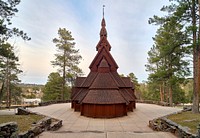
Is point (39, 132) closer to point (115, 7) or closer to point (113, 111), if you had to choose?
point (113, 111)

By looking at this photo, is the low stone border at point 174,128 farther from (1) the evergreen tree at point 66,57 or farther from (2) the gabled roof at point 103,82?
(1) the evergreen tree at point 66,57

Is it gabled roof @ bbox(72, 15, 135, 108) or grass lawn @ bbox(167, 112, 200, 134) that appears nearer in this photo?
grass lawn @ bbox(167, 112, 200, 134)

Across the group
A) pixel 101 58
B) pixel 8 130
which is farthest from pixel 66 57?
pixel 8 130

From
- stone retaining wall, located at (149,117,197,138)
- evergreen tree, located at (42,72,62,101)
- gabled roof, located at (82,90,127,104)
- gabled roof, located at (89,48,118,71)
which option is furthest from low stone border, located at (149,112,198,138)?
evergreen tree, located at (42,72,62,101)

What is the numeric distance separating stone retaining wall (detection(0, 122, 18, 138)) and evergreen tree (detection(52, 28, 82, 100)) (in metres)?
24.0

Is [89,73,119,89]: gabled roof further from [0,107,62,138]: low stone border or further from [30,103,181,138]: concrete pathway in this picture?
[0,107,62,138]: low stone border

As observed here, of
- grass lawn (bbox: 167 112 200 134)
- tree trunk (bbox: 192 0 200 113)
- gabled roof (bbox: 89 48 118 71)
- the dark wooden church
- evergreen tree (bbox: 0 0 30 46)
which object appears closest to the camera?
grass lawn (bbox: 167 112 200 134)

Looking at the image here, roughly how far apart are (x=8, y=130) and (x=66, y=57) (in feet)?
82.8

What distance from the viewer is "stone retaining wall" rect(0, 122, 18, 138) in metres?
5.77

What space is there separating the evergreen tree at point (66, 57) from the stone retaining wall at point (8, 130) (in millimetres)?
23992

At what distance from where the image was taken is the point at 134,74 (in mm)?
42250

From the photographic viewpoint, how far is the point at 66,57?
30.8 m

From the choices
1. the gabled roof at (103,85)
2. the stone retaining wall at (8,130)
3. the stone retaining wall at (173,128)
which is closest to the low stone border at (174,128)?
the stone retaining wall at (173,128)

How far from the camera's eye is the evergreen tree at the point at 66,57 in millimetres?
30422
